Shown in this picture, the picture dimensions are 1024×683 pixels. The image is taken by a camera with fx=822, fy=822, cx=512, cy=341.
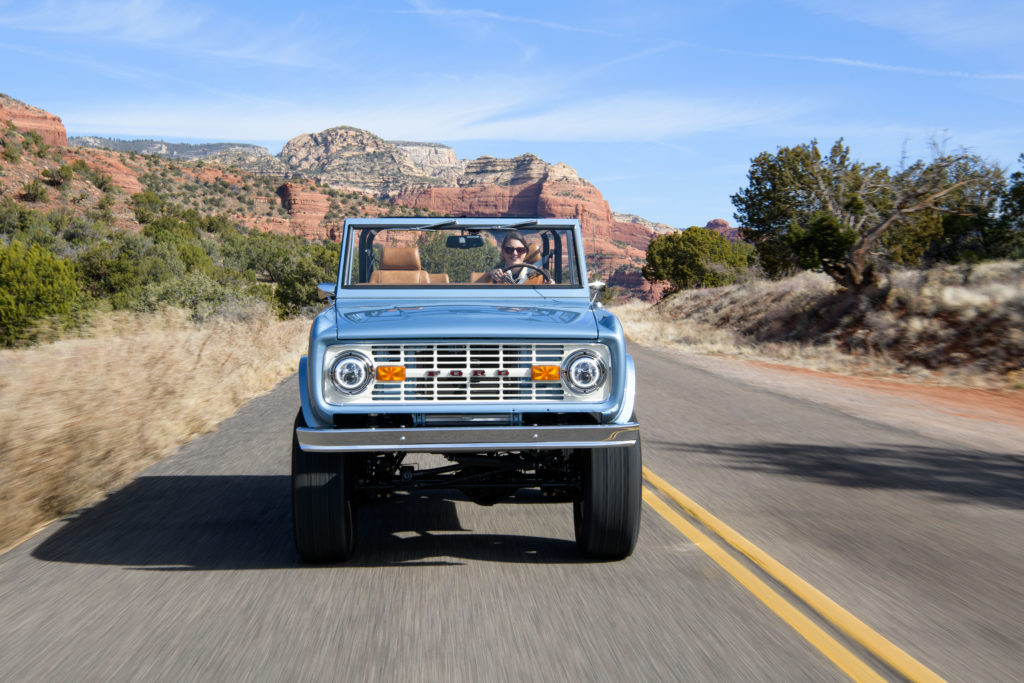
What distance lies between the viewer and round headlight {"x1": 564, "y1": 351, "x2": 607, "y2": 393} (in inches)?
170

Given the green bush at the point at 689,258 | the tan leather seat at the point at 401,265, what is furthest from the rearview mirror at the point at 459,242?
the green bush at the point at 689,258

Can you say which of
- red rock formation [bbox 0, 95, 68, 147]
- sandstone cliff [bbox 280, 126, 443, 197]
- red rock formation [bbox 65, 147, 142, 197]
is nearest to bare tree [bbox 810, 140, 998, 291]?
red rock formation [bbox 65, 147, 142, 197]

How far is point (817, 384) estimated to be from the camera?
15781 mm

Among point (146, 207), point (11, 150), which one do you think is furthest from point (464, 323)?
point (11, 150)

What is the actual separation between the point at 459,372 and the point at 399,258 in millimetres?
2196

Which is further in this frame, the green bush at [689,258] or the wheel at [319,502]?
the green bush at [689,258]

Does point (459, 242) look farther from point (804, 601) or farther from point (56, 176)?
point (56, 176)

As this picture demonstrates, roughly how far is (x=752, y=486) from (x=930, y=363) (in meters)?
13.6

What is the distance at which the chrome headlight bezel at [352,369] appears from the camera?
420 centimetres

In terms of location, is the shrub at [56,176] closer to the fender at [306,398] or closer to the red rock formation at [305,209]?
the red rock formation at [305,209]

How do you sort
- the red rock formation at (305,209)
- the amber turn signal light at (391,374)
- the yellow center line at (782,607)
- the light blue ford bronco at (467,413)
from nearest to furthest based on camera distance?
the yellow center line at (782,607)
the light blue ford bronco at (467,413)
the amber turn signal light at (391,374)
the red rock formation at (305,209)

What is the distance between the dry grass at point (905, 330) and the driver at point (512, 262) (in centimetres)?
1316

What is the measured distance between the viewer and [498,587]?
420 cm

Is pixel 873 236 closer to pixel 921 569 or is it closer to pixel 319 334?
pixel 921 569
